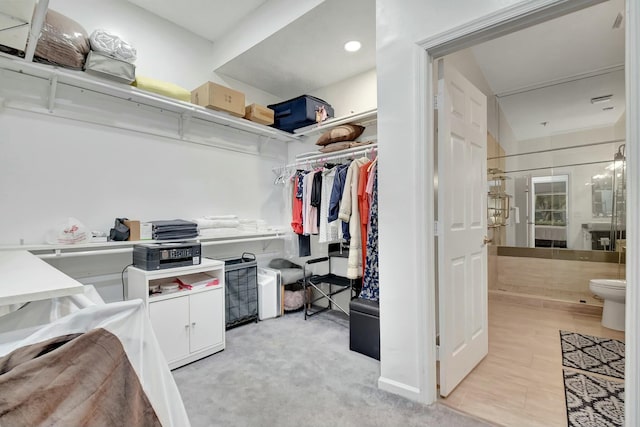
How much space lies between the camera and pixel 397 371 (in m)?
1.83

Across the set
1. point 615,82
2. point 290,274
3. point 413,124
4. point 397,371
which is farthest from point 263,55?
point 615,82

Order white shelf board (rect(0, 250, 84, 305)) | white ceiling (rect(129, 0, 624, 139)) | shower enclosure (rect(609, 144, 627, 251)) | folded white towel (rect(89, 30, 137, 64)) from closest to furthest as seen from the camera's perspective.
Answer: white shelf board (rect(0, 250, 84, 305))
folded white towel (rect(89, 30, 137, 64))
white ceiling (rect(129, 0, 624, 139))
shower enclosure (rect(609, 144, 627, 251))

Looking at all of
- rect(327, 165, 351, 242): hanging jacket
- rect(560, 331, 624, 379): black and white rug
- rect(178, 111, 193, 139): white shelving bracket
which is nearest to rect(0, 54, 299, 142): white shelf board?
rect(178, 111, 193, 139): white shelving bracket

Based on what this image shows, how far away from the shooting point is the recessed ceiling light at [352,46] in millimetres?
2812

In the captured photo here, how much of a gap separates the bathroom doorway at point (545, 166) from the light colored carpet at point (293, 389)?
905 mm

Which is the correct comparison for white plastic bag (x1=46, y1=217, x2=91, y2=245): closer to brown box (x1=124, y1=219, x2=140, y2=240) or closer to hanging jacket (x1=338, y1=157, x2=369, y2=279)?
brown box (x1=124, y1=219, x2=140, y2=240)

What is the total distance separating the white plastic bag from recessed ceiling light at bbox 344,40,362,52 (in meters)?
2.76

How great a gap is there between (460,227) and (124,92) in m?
2.77

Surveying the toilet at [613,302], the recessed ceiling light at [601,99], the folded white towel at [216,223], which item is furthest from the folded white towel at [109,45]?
the recessed ceiling light at [601,99]

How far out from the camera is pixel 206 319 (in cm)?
240

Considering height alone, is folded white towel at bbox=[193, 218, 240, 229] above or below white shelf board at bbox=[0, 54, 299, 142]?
below

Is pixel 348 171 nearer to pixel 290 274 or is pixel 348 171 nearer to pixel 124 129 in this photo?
pixel 290 274

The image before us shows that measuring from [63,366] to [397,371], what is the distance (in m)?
1.75

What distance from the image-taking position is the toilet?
114 inches
